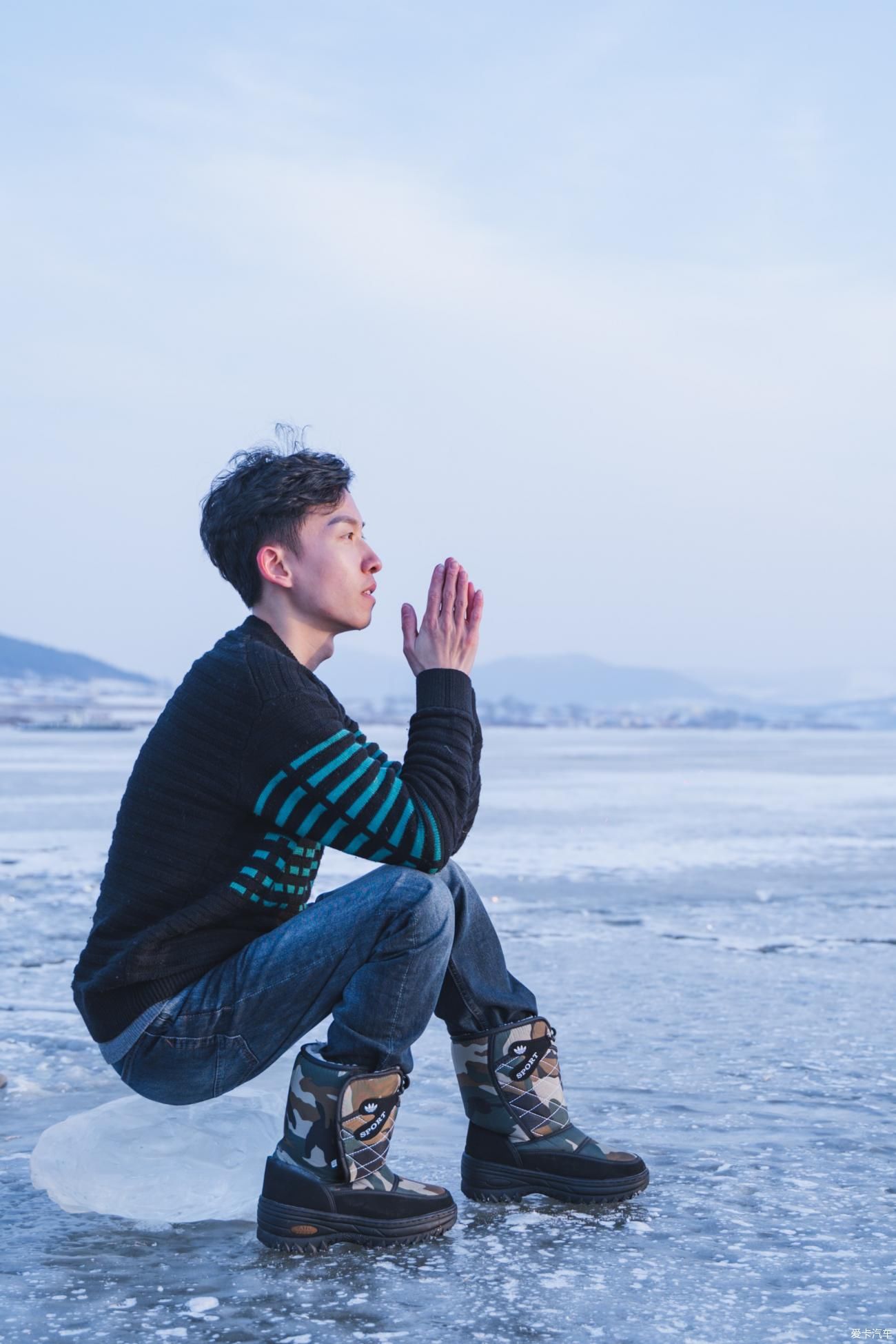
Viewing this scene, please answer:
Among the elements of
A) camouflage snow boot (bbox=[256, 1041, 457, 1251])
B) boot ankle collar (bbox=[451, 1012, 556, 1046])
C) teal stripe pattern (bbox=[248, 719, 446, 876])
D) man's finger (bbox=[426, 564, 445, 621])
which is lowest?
camouflage snow boot (bbox=[256, 1041, 457, 1251])

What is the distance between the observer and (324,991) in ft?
7.84

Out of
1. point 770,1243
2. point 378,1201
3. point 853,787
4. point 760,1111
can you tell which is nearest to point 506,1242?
point 378,1201

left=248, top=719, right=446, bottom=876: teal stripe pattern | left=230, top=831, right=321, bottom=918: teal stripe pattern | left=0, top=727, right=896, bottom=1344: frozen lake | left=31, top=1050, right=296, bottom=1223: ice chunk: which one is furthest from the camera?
left=31, top=1050, right=296, bottom=1223: ice chunk

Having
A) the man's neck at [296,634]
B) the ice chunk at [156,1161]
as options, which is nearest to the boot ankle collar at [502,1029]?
the ice chunk at [156,1161]

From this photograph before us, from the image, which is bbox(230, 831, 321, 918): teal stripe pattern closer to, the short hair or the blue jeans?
the blue jeans

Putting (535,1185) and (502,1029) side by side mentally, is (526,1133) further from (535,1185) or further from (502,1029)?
(502,1029)

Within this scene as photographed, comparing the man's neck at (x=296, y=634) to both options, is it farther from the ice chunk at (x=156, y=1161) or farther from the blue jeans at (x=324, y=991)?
the ice chunk at (x=156, y=1161)

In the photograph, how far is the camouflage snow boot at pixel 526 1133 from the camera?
2561 mm

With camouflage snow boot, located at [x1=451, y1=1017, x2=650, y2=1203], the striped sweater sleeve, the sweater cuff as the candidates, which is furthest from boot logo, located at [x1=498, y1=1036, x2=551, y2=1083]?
the sweater cuff

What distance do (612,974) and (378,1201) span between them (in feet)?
8.73

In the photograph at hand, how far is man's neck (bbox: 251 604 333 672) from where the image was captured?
2.57 meters

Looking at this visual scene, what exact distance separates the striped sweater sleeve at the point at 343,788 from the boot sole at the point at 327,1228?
59 centimetres

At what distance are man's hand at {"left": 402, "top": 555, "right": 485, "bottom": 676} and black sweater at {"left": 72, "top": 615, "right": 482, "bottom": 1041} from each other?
0.12 m

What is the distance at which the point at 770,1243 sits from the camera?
2.33 m
